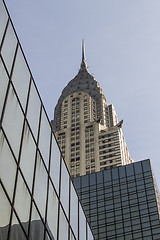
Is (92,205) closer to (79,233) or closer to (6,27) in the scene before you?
(79,233)

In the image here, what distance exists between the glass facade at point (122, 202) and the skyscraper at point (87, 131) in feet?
100

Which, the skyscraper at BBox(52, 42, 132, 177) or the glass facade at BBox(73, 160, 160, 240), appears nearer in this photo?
the glass facade at BBox(73, 160, 160, 240)

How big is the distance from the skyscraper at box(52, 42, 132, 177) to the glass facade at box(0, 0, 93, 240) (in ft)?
358

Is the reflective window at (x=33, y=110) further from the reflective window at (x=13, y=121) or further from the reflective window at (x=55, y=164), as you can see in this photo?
the reflective window at (x=55, y=164)

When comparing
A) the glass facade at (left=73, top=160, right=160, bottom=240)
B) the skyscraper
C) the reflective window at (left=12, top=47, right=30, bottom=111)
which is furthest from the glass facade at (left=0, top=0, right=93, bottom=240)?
the skyscraper

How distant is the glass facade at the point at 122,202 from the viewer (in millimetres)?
90250

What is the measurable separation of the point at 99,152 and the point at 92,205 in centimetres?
4357

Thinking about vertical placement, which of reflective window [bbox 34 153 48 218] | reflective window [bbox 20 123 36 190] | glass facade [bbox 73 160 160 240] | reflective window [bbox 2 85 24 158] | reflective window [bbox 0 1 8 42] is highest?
reflective window [bbox 0 1 8 42]

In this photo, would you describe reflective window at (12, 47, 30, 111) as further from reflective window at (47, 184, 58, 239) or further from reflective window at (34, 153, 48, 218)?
reflective window at (47, 184, 58, 239)

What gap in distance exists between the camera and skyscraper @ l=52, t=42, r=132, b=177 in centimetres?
13938

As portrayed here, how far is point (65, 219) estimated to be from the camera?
26.4 meters

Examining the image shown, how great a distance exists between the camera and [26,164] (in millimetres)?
21078

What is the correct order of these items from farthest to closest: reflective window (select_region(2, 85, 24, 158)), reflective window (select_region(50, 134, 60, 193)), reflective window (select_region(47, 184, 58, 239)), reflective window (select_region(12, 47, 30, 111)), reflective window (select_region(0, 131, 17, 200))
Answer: reflective window (select_region(50, 134, 60, 193)), reflective window (select_region(47, 184, 58, 239)), reflective window (select_region(12, 47, 30, 111)), reflective window (select_region(2, 85, 24, 158)), reflective window (select_region(0, 131, 17, 200))

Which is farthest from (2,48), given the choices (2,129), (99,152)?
(99,152)
